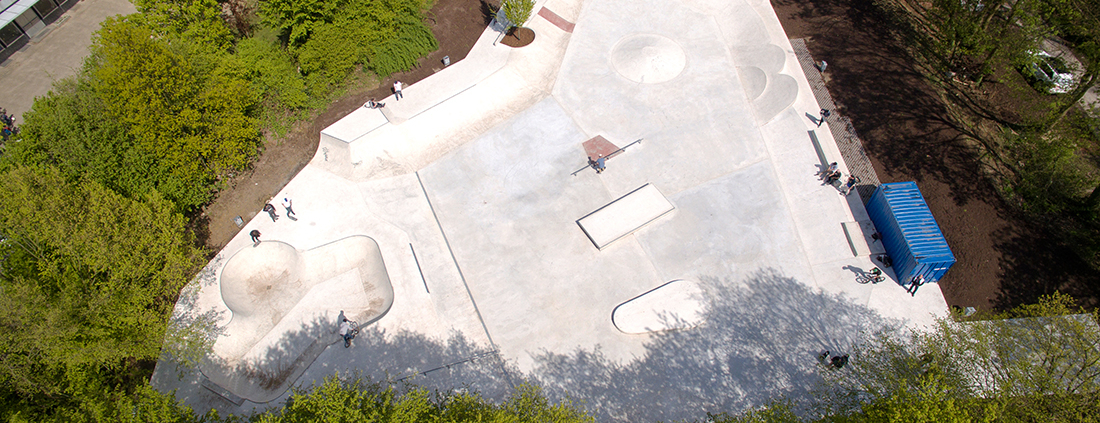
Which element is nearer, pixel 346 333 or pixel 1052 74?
pixel 346 333

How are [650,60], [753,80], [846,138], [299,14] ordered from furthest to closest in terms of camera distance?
1. [650,60]
2. [753,80]
3. [299,14]
4. [846,138]

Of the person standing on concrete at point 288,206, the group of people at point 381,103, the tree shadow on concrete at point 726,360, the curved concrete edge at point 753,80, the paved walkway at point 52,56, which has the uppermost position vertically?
the paved walkway at point 52,56

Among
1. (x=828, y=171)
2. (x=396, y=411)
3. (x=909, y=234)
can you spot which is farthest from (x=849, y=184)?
(x=396, y=411)

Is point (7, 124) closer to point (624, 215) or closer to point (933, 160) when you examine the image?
point (624, 215)

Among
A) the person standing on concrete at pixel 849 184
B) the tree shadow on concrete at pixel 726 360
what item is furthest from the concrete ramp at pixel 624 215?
the person standing on concrete at pixel 849 184

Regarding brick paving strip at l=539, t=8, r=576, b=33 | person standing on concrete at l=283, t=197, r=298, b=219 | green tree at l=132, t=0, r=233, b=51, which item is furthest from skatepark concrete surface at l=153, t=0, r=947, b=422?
green tree at l=132, t=0, r=233, b=51

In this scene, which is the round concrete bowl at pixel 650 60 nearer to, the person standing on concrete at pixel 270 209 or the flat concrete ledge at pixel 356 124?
the flat concrete ledge at pixel 356 124

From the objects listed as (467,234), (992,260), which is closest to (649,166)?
(467,234)
